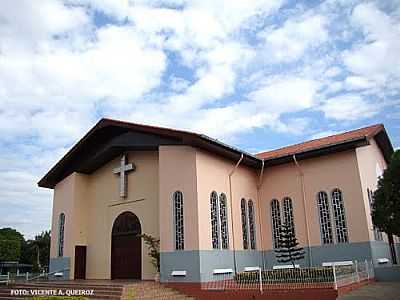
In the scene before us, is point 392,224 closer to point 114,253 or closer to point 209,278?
point 209,278

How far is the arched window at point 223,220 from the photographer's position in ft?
54.0

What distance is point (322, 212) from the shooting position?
17500mm

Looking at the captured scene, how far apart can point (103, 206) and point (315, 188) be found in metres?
9.83

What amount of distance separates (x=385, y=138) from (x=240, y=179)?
25.7 ft

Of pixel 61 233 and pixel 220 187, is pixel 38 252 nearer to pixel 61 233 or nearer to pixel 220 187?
pixel 61 233

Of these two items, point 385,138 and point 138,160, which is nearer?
point 138,160

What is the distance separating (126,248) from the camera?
18.3 meters

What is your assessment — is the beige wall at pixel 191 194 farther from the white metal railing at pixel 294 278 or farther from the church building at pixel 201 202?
the white metal railing at pixel 294 278

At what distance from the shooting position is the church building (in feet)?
51.6

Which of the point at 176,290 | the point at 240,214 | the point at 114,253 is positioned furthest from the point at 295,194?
the point at 114,253

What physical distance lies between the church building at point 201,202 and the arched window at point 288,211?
44mm

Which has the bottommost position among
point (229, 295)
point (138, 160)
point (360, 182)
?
point (229, 295)

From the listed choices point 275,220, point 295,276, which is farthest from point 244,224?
point 295,276

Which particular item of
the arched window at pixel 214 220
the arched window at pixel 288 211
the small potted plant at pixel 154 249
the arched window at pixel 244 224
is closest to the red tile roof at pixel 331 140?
the arched window at pixel 288 211
